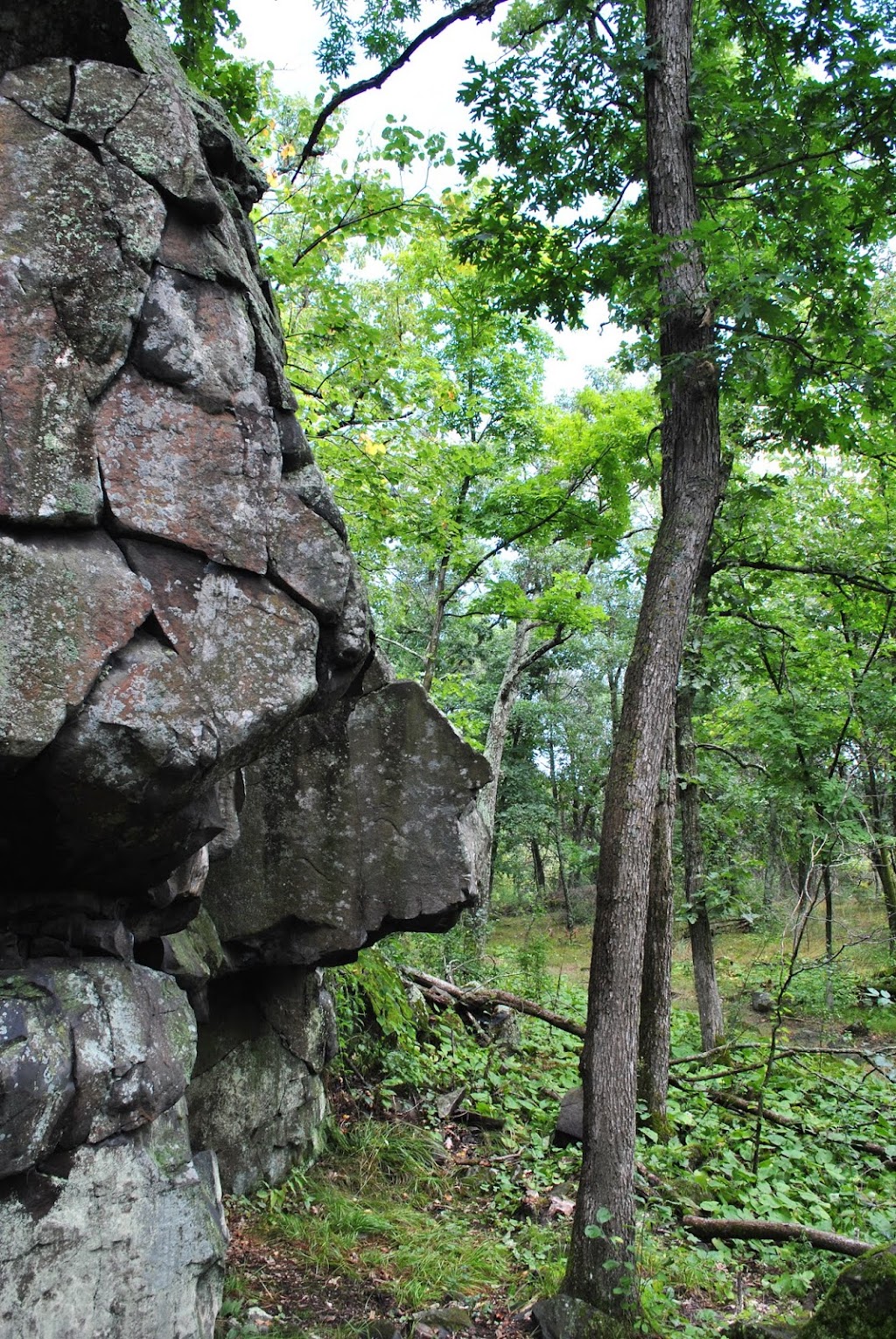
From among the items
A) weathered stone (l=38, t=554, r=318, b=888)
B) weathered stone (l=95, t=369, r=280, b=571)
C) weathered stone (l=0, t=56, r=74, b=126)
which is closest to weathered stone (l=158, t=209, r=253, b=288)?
weathered stone (l=0, t=56, r=74, b=126)

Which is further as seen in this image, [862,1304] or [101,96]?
[101,96]

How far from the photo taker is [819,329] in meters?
6.23

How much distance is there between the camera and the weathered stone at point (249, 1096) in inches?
229

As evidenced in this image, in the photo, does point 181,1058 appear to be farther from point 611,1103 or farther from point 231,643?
point 611,1103

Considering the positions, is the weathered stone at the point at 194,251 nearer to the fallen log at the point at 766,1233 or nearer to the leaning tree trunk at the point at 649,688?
the leaning tree trunk at the point at 649,688

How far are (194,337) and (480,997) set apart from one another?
812 centimetres

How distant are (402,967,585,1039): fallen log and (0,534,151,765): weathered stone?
728 cm

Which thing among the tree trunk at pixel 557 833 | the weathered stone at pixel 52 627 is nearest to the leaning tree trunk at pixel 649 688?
the weathered stone at pixel 52 627

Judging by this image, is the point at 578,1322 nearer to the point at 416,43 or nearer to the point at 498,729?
the point at 416,43

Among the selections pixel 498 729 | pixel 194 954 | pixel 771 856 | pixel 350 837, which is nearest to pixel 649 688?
pixel 350 837

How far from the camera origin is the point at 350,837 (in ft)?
20.4

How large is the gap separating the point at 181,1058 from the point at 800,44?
8.07 m

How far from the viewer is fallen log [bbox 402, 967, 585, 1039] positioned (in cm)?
912

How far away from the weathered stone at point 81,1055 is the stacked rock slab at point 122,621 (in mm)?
12
